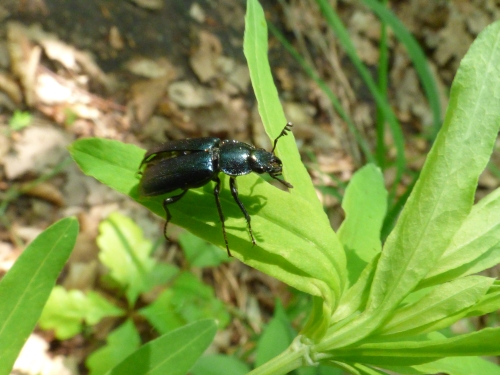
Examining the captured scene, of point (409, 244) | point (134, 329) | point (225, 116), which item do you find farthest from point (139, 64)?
point (409, 244)

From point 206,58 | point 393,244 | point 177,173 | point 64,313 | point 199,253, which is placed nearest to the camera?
point 393,244

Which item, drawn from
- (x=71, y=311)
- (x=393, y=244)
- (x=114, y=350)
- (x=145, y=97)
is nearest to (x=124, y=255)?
(x=71, y=311)

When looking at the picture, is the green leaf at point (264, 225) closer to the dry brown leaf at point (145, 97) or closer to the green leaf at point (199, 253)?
the green leaf at point (199, 253)

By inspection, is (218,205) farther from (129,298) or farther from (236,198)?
(129,298)

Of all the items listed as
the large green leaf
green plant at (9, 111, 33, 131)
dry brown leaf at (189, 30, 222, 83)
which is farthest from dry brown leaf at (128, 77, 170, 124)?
the large green leaf

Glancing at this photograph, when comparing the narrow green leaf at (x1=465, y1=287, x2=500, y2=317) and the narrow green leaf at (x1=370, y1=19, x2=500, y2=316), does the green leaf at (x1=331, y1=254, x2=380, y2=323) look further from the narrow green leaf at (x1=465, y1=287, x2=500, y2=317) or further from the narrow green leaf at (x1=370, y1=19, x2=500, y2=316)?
the narrow green leaf at (x1=465, y1=287, x2=500, y2=317)
